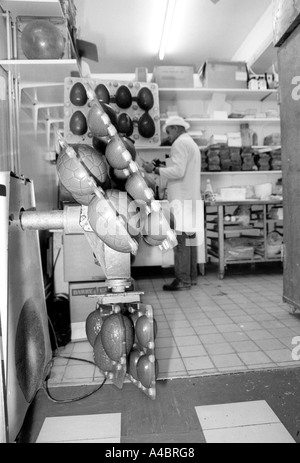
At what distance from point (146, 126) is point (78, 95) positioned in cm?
57

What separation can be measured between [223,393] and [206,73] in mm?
3759

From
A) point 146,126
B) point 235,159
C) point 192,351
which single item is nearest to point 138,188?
point 192,351

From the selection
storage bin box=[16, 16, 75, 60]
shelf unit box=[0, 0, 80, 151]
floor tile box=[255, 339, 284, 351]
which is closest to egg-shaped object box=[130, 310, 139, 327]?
floor tile box=[255, 339, 284, 351]

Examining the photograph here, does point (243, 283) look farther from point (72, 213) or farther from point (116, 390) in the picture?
point (72, 213)

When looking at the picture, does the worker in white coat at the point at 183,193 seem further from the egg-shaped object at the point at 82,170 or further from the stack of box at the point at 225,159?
the egg-shaped object at the point at 82,170

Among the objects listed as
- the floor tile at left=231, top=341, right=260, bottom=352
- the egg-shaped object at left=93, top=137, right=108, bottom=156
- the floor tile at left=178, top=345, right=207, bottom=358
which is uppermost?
the egg-shaped object at left=93, top=137, right=108, bottom=156

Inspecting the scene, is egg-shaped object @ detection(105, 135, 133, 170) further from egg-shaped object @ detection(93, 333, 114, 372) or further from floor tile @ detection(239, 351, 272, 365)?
floor tile @ detection(239, 351, 272, 365)

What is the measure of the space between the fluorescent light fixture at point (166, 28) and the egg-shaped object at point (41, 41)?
177 cm

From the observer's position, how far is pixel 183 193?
3.20 m

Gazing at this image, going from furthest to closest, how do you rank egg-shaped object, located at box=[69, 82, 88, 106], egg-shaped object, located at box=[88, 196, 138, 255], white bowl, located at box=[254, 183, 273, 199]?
white bowl, located at box=[254, 183, 273, 199] → egg-shaped object, located at box=[69, 82, 88, 106] → egg-shaped object, located at box=[88, 196, 138, 255]

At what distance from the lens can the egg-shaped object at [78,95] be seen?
236cm

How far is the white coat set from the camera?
3053 millimetres

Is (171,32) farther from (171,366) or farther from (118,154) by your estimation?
(171,366)

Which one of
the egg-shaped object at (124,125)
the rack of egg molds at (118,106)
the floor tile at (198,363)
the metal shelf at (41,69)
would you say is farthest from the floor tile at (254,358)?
the metal shelf at (41,69)
